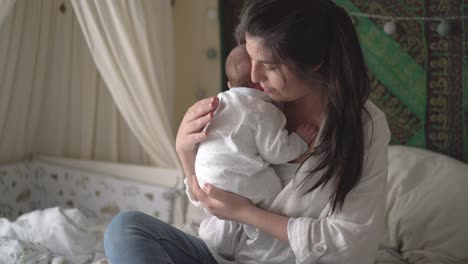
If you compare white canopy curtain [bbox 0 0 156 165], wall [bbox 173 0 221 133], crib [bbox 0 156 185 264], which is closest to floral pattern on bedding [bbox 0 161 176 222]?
crib [bbox 0 156 185 264]

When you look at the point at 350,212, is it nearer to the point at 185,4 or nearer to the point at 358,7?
the point at 358,7

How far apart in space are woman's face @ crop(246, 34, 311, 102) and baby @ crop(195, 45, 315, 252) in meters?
0.08

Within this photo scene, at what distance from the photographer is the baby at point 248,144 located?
1403 mm

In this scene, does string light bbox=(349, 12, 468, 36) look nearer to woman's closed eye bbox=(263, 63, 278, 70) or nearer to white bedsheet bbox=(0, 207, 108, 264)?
woman's closed eye bbox=(263, 63, 278, 70)

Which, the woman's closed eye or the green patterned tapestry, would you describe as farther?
the green patterned tapestry

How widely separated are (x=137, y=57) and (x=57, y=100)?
2.76ft

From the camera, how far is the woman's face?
1.31 meters

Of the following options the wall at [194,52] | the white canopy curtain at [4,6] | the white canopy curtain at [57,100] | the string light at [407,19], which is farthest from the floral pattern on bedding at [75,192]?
the string light at [407,19]

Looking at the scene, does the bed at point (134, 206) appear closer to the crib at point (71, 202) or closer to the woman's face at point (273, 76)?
the crib at point (71, 202)

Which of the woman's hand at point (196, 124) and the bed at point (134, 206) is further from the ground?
the woman's hand at point (196, 124)

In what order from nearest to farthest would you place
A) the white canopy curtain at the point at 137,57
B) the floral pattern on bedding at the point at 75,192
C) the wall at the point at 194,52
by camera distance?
the white canopy curtain at the point at 137,57 → the floral pattern on bedding at the point at 75,192 → the wall at the point at 194,52

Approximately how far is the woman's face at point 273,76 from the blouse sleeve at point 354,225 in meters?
0.22

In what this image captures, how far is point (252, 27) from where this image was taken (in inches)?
51.7

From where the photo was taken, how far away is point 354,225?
1344 millimetres
